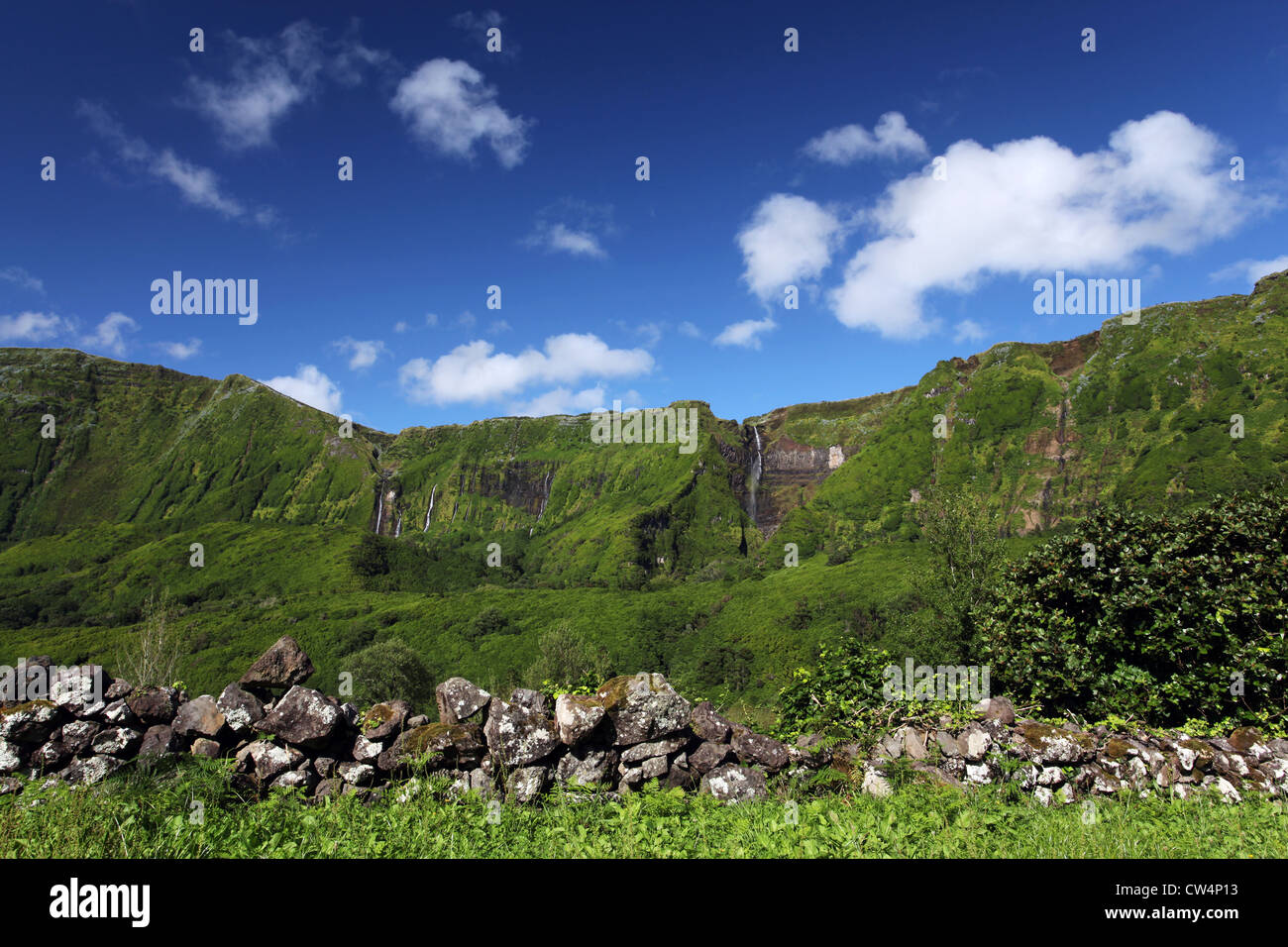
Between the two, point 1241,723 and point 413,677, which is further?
point 413,677

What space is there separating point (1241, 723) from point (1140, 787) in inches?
179

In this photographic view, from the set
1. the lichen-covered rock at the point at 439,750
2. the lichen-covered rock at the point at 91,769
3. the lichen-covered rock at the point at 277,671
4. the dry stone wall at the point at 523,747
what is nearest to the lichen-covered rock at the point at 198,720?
the dry stone wall at the point at 523,747

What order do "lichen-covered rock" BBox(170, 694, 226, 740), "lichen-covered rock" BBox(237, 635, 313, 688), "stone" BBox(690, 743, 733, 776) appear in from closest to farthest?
"lichen-covered rock" BBox(170, 694, 226, 740), "stone" BBox(690, 743, 733, 776), "lichen-covered rock" BBox(237, 635, 313, 688)

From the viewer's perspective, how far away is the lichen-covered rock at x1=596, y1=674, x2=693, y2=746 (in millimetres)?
8328

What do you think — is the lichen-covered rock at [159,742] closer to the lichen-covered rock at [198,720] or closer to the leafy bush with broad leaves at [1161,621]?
the lichen-covered rock at [198,720]

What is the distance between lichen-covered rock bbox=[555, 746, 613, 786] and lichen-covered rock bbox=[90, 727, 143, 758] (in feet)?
17.2

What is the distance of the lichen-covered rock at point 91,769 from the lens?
685 centimetres

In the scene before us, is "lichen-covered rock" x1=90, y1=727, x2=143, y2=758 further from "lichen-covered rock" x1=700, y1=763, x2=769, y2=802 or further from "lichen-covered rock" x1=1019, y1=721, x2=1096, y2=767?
"lichen-covered rock" x1=1019, y1=721, x2=1096, y2=767

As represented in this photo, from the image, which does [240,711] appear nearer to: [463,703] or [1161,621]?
[463,703]

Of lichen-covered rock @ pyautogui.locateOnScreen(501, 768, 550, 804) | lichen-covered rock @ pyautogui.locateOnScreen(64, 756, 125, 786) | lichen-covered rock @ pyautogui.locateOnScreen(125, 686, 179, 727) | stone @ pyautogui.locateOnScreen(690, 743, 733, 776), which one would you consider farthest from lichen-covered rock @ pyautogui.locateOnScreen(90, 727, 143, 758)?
stone @ pyautogui.locateOnScreen(690, 743, 733, 776)

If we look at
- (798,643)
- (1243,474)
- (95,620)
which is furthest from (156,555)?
(1243,474)

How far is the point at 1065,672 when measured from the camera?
12.8 metres
